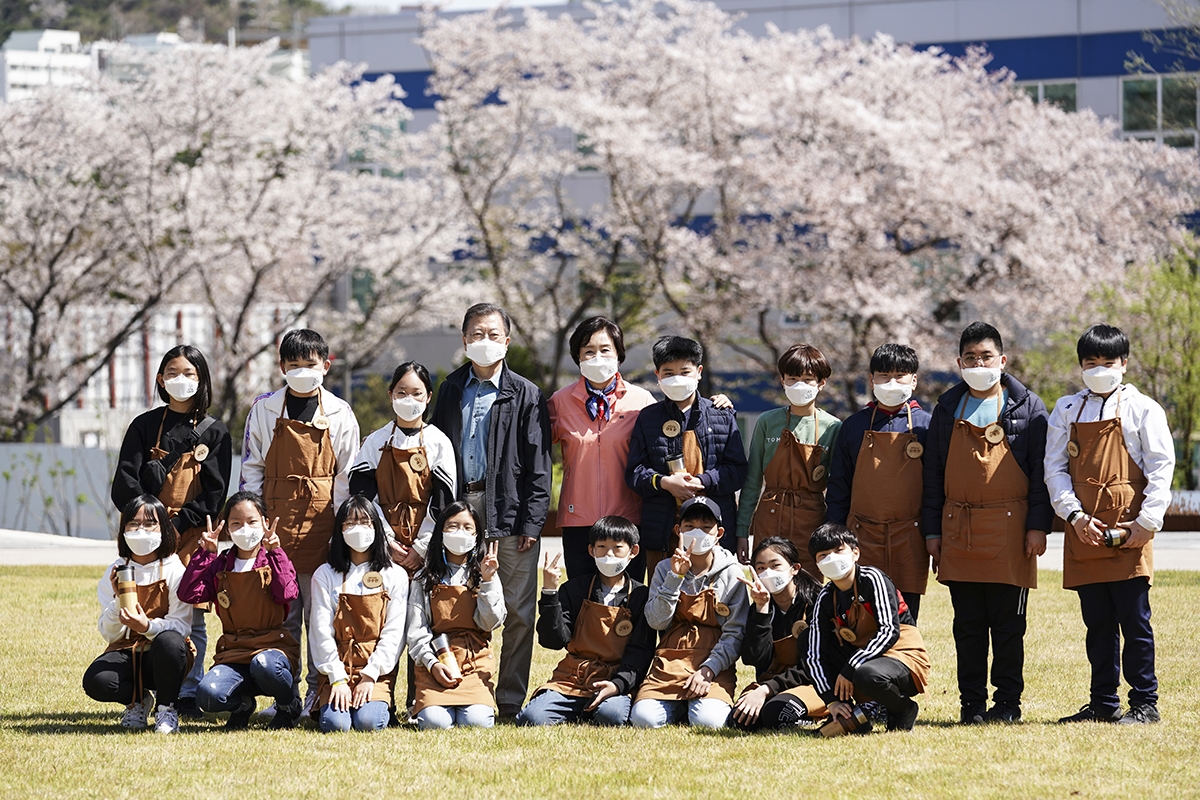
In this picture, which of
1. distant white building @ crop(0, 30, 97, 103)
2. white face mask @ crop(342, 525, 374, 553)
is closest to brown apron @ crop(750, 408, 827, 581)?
white face mask @ crop(342, 525, 374, 553)

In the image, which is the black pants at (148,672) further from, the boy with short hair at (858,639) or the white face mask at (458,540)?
the boy with short hair at (858,639)

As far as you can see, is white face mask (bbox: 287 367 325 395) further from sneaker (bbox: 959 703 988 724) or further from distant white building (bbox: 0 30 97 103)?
distant white building (bbox: 0 30 97 103)

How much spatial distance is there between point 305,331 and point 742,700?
2.59m

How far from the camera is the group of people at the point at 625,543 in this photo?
554cm

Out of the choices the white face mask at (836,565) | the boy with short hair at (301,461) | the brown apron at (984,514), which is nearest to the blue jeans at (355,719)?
the boy with short hair at (301,461)

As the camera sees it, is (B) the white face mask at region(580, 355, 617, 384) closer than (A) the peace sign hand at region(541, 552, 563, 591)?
No

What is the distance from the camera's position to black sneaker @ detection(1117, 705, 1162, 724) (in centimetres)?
549

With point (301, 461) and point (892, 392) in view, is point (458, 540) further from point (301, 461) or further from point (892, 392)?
point (892, 392)

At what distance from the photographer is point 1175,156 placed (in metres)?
19.4

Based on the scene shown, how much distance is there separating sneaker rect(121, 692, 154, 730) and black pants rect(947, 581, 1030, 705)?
3.54 metres

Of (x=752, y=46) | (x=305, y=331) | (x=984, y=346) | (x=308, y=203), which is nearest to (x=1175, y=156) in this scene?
(x=752, y=46)

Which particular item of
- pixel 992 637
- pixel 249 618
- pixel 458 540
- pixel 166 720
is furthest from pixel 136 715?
pixel 992 637

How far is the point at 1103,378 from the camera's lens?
5.51 meters

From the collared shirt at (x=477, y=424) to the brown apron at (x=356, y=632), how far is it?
28.1 inches
